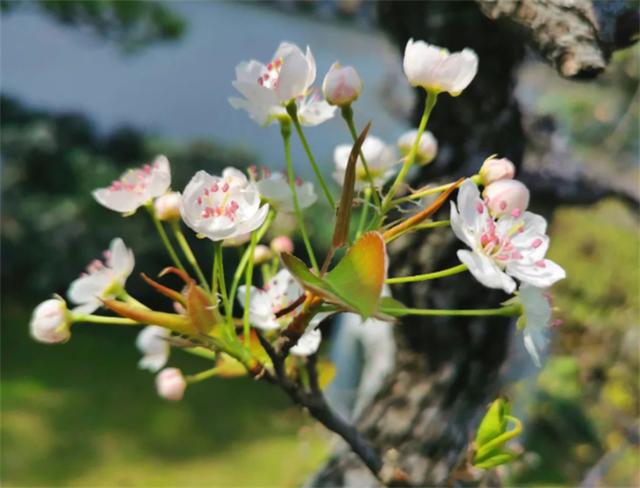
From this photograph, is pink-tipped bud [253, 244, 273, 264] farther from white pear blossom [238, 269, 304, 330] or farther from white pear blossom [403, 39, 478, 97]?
white pear blossom [403, 39, 478, 97]

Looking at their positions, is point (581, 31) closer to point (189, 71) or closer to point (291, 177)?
point (291, 177)

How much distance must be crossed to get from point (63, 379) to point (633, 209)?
2.02 m

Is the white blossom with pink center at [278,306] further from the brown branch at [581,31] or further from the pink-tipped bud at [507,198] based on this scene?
the brown branch at [581,31]

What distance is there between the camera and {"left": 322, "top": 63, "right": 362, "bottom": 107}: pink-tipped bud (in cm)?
41

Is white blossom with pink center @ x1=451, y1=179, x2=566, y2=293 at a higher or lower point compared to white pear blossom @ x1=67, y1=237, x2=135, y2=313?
higher

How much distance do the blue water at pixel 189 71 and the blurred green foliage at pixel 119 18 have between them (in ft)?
2.32

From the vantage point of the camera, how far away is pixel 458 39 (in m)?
0.79

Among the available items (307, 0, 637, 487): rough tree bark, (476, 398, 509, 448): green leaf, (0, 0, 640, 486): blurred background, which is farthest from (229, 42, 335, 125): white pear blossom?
(0, 0, 640, 486): blurred background

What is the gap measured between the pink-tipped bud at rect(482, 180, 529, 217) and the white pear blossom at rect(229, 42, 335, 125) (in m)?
0.13

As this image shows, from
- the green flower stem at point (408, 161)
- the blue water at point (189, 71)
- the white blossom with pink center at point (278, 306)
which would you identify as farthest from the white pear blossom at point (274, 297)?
the blue water at point (189, 71)

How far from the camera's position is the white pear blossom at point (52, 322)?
0.45m

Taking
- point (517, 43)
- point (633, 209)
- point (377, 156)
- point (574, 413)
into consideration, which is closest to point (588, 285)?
point (574, 413)

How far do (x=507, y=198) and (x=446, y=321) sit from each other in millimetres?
508

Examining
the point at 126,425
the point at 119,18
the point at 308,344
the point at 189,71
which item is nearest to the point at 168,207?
the point at 308,344
